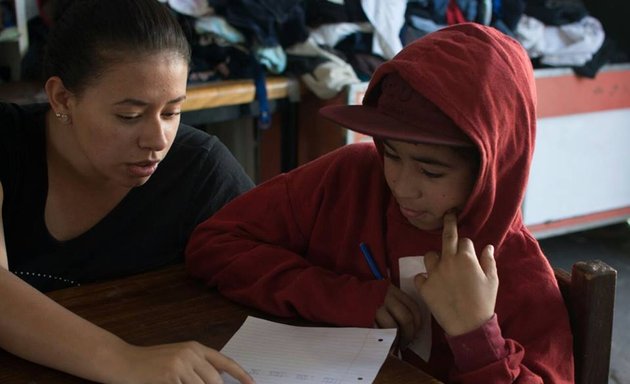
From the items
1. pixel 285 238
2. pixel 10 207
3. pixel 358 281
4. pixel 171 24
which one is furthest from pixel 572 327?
pixel 10 207

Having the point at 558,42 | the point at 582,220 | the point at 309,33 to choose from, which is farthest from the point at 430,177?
the point at 582,220

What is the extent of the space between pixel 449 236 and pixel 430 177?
0.08m

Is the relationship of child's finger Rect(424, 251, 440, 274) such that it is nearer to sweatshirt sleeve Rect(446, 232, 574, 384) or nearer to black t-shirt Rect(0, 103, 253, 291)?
sweatshirt sleeve Rect(446, 232, 574, 384)

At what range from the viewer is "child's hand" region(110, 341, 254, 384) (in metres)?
0.88

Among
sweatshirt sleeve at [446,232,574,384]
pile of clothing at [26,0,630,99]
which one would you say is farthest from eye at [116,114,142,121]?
pile of clothing at [26,0,630,99]

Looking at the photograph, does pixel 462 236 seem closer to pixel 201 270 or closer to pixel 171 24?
pixel 201 270

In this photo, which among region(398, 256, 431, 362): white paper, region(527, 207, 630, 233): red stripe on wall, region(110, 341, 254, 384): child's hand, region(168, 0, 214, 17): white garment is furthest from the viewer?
region(527, 207, 630, 233): red stripe on wall

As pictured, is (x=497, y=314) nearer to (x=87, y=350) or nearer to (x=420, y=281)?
(x=420, y=281)

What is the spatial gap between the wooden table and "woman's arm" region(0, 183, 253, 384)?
0.09 feet

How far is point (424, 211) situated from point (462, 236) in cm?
7

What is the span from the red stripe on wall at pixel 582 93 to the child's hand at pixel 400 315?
2268mm

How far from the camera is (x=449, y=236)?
99 cm

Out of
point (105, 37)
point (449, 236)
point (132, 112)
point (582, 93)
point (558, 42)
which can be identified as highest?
point (105, 37)

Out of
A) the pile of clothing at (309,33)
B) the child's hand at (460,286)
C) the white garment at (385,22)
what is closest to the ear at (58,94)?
the child's hand at (460,286)
